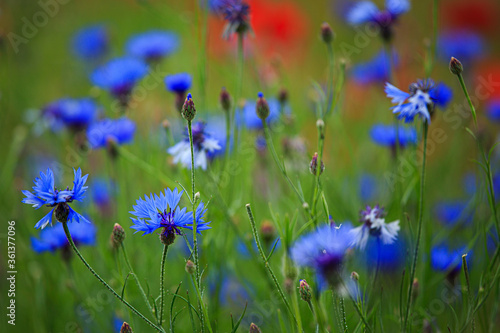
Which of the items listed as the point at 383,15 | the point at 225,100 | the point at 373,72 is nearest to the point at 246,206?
the point at 225,100

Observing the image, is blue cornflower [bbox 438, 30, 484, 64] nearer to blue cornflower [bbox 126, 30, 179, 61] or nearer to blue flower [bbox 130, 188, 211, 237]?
blue cornflower [bbox 126, 30, 179, 61]

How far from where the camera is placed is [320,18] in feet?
8.83

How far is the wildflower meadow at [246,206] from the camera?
0.61 meters

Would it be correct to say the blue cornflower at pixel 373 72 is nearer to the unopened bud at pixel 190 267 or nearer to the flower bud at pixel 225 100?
the flower bud at pixel 225 100

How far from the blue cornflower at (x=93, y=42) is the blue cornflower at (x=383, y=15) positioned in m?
1.02

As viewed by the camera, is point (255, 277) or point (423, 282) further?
point (255, 277)

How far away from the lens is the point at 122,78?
1.04 meters

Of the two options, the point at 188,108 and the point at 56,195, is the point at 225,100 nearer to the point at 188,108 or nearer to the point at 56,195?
the point at 188,108

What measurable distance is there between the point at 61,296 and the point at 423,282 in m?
0.79

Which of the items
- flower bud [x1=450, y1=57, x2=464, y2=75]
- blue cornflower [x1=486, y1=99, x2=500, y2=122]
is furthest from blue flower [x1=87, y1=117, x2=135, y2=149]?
blue cornflower [x1=486, y1=99, x2=500, y2=122]

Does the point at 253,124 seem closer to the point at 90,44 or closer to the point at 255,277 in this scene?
the point at 255,277

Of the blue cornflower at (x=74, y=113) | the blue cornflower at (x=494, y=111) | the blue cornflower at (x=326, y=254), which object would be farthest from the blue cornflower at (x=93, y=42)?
the blue cornflower at (x=326, y=254)

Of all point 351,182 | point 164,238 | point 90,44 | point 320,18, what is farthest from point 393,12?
point 320,18

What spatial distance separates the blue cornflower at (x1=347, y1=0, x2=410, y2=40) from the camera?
35.0 inches
